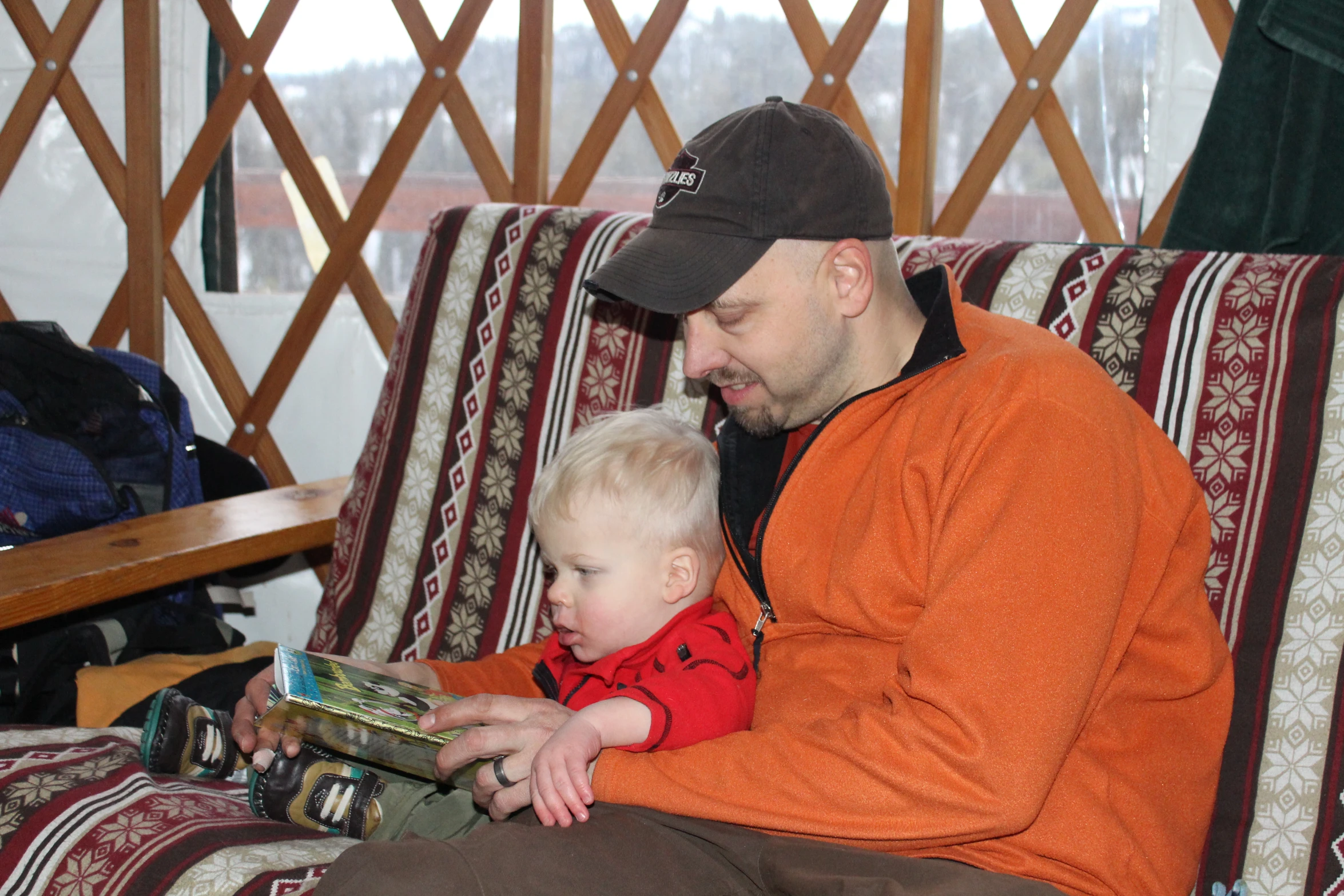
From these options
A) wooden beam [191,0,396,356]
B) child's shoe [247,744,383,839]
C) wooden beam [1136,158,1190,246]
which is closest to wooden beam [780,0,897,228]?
wooden beam [1136,158,1190,246]

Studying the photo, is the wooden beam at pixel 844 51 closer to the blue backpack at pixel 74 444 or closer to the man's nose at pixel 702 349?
the man's nose at pixel 702 349

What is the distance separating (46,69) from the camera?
220 cm

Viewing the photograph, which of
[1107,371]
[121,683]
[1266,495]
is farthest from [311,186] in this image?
[1266,495]

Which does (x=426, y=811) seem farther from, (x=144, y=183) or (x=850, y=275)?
(x=144, y=183)

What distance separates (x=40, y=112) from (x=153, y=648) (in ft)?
4.00

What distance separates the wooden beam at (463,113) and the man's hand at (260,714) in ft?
3.56

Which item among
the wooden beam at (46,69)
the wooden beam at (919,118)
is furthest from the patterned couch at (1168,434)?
the wooden beam at (46,69)

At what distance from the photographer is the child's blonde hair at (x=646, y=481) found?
3.50 feet

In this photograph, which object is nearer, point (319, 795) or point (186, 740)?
point (319, 795)

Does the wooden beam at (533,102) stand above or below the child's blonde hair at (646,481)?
above

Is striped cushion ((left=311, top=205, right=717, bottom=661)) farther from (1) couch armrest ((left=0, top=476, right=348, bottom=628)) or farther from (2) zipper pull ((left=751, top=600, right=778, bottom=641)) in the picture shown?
(2) zipper pull ((left=751, top=600, right=778, bottom=641))

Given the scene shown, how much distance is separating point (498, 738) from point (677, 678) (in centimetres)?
16

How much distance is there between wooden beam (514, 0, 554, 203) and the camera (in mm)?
1781

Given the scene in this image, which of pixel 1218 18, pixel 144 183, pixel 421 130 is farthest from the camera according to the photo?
pixel 144 183
